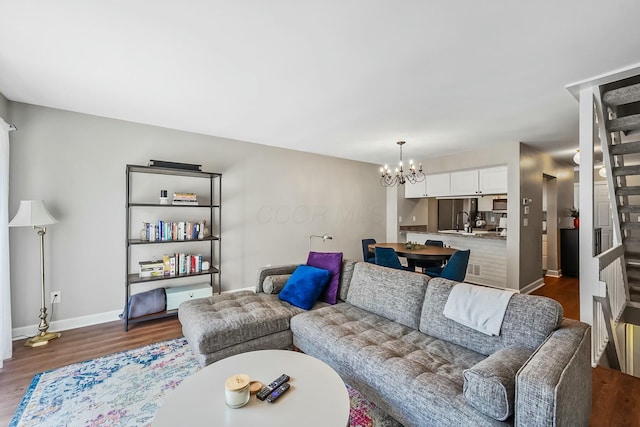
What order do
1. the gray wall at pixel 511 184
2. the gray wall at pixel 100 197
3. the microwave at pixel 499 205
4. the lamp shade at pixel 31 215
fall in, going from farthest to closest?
the microwave at pixel 499 205 → the gray wall at pixel 511 184 → the gray wall at pixel 100 197 → the lamp shade at pixel 31 215

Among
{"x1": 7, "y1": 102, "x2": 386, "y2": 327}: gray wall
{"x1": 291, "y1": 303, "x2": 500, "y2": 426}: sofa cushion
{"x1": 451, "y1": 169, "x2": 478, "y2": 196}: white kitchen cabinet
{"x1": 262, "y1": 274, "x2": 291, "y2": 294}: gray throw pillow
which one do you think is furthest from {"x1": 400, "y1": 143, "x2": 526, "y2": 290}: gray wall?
{"x1": 262, "y1": 274, "x2": 291, "y2": 294}: gray throw pillow

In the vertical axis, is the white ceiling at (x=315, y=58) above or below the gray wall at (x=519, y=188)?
above

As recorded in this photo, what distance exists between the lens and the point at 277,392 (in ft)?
4.29

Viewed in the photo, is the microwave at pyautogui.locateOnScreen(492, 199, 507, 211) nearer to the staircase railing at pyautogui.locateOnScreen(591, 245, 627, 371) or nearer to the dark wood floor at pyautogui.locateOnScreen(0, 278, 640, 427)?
the dark wood floor at pyautogui.locateOnScreen(0, 278, 640, 427)

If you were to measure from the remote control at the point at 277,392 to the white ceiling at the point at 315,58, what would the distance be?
201cm

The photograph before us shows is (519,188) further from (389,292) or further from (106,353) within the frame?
(106,353)

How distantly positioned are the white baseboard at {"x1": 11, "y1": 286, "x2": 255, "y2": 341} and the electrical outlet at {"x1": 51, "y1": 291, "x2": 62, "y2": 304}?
22 cm

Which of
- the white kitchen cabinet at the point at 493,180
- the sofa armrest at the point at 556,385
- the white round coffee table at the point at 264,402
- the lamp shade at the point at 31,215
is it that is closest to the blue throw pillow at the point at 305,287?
the white round coffee table at the point at 264,402

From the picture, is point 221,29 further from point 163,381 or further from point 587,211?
point 587,211

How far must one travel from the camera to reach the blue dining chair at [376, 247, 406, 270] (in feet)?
12.2

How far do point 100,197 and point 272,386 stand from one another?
10.5 ft

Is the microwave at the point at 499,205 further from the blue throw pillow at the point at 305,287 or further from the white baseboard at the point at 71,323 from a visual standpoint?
the white baseboard at the point at 71,323

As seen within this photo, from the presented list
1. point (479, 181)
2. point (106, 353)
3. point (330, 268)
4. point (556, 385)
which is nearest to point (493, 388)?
point (556, 385)

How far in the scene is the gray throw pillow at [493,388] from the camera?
1186 millimetres
